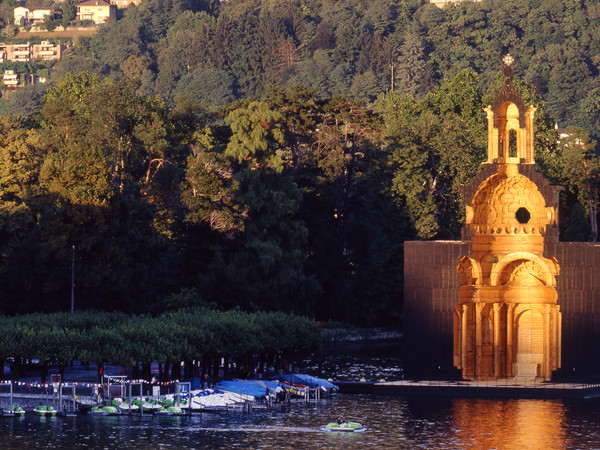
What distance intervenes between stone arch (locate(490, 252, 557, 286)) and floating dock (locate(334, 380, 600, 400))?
506 cm

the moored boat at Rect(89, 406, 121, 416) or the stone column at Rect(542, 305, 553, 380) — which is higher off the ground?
the stone column at Rect(542, 305, 553, 380)

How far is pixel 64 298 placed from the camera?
93375mm

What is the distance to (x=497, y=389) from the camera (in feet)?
246

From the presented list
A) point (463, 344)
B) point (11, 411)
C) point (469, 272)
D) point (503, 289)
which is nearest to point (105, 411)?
point (11, 411)

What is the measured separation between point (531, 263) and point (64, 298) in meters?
30.2

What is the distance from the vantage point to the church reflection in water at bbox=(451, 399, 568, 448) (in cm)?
6219

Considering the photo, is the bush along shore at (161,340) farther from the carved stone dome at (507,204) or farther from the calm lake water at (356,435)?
the carved stone dome at (507,204)

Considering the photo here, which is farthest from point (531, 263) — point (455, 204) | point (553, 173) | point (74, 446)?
point (553, 173)

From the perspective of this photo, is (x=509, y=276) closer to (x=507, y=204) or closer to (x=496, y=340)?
(x=496, y=340)

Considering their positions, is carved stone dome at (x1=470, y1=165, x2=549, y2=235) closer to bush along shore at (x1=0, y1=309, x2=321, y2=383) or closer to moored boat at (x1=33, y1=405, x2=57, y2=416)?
bush along shore at (x1=0, y1=309, x2=321, y2=383)

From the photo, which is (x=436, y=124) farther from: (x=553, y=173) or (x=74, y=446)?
(x=74, y=446)

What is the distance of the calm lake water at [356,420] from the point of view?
61750mm

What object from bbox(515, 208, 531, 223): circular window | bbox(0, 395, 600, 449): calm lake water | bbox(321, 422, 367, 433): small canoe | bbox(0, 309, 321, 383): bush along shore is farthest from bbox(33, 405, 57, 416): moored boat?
bbox(515, 208, 531, 223): circular window

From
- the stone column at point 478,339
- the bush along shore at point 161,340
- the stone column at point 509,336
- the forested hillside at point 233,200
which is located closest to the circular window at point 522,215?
the stone column at point 509,336
